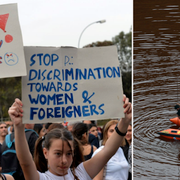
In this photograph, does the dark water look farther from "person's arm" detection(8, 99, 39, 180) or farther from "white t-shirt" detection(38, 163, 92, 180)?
"person's arm" detection(8, 99, 39, 180)

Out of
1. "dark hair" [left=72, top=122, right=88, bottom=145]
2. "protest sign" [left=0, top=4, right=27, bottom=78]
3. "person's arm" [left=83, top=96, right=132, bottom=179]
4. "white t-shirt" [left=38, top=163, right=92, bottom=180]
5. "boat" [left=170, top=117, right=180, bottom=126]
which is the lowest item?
"dark hair" [left=72, top=122, right=88, bottom=145]

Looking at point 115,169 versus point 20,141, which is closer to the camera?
point 20,141

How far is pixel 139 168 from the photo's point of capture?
198cm

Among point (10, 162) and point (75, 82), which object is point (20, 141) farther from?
point (10, 162)

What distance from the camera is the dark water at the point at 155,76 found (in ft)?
6.55

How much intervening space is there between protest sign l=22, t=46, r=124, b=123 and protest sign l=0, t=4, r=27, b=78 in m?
0.07

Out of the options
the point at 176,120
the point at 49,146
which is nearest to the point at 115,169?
the point at 49,146

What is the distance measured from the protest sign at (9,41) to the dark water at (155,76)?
30.2 inches

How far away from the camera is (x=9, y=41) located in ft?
6.87

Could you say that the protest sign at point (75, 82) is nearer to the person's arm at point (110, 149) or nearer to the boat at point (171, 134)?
the person's arm at point (110, 149)

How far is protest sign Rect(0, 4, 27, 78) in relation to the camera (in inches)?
82.0

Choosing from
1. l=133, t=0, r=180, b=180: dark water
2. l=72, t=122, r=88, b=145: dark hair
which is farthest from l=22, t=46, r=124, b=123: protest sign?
l=72, t=122, r=88, b=145: dark hair

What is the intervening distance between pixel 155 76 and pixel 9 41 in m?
0.98

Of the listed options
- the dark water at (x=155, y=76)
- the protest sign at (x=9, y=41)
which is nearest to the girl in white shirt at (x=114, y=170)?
the dark water at (x=155, y=76)
